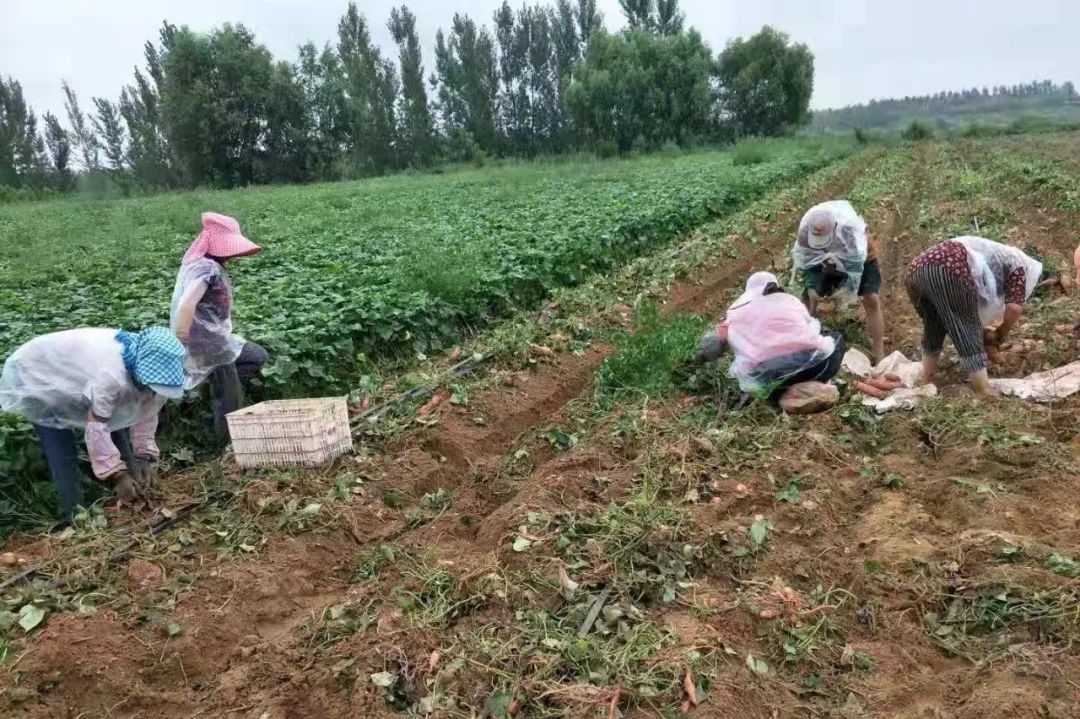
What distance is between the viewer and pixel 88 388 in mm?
4230

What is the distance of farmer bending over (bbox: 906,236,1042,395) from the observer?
4.78 metres

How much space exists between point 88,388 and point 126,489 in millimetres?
662

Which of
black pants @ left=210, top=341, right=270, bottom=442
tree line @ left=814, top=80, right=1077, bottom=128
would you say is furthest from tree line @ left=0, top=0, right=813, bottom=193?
black pants @ left=210, top=341, right=270, bottom=442

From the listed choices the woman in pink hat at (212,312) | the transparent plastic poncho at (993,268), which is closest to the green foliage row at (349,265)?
the woman in pink hat at (212,312)

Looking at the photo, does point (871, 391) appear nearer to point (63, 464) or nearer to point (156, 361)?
point (156, 361)

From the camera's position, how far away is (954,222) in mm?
11078

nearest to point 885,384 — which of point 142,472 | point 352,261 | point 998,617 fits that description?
point 998,617

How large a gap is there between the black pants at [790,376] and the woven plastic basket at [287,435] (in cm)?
282

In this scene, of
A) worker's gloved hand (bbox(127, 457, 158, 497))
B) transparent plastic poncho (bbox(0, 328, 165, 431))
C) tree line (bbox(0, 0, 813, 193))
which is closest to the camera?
transparent plastic poncho (bbox(0, 328, 165, 431))

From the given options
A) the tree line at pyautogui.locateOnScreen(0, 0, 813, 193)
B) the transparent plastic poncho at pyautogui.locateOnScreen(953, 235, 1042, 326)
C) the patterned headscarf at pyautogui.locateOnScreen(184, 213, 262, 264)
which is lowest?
the transparent plastic poncho at pyautogui.locateOnScreen(953, 235, 1042, 326)

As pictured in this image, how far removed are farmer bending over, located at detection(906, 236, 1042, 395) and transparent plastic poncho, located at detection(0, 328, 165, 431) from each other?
498 centimetres

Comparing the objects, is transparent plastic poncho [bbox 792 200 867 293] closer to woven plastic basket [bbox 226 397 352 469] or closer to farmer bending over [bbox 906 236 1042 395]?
farmer bending over [bbox 906 236 1042 395]

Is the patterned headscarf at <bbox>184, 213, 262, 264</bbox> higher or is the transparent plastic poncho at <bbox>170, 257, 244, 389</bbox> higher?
the patterned headscarf at <bbox>184, 213, 262, 264</bbox>

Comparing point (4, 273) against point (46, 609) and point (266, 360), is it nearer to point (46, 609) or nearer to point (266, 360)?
point (266, 360)
